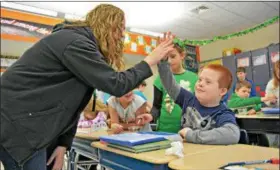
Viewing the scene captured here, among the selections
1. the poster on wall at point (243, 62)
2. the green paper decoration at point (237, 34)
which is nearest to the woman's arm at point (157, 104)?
the green paper decoration at point (237, 34)

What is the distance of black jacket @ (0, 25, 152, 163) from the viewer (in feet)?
2.66

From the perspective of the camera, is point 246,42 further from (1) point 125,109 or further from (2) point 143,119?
(2) point 143,119

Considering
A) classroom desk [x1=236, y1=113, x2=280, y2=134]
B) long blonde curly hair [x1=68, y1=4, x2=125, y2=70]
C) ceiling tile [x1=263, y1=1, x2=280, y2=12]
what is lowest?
classroom desk [x1=236, y1=113, x2=280, y2=134]

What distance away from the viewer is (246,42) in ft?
19.6

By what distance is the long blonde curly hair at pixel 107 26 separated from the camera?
1.02m

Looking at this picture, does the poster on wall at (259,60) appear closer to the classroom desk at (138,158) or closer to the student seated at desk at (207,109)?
the student seated at desk at (207,109)

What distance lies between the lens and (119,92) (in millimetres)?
910

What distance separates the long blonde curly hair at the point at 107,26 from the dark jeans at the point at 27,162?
1.47 feet

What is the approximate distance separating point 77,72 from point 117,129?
754mm

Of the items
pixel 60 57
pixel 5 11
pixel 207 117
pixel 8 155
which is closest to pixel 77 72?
pixel 60 57

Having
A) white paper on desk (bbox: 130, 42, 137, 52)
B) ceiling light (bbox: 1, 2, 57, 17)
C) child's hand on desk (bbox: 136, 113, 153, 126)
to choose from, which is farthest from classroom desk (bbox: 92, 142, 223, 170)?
white paper on desk (bbox: 130, 42, 137, 52)

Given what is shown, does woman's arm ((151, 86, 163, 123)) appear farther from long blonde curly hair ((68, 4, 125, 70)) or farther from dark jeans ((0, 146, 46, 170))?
dark jeans ((0, 146, 46, 170))

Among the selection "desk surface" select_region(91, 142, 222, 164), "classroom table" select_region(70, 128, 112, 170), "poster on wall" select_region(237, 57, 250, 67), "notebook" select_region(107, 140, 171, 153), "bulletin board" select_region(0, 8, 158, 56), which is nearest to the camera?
"desk surface" select_region(91, 142, 222, 164)

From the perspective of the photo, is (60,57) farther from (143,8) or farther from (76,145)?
(143,8)
